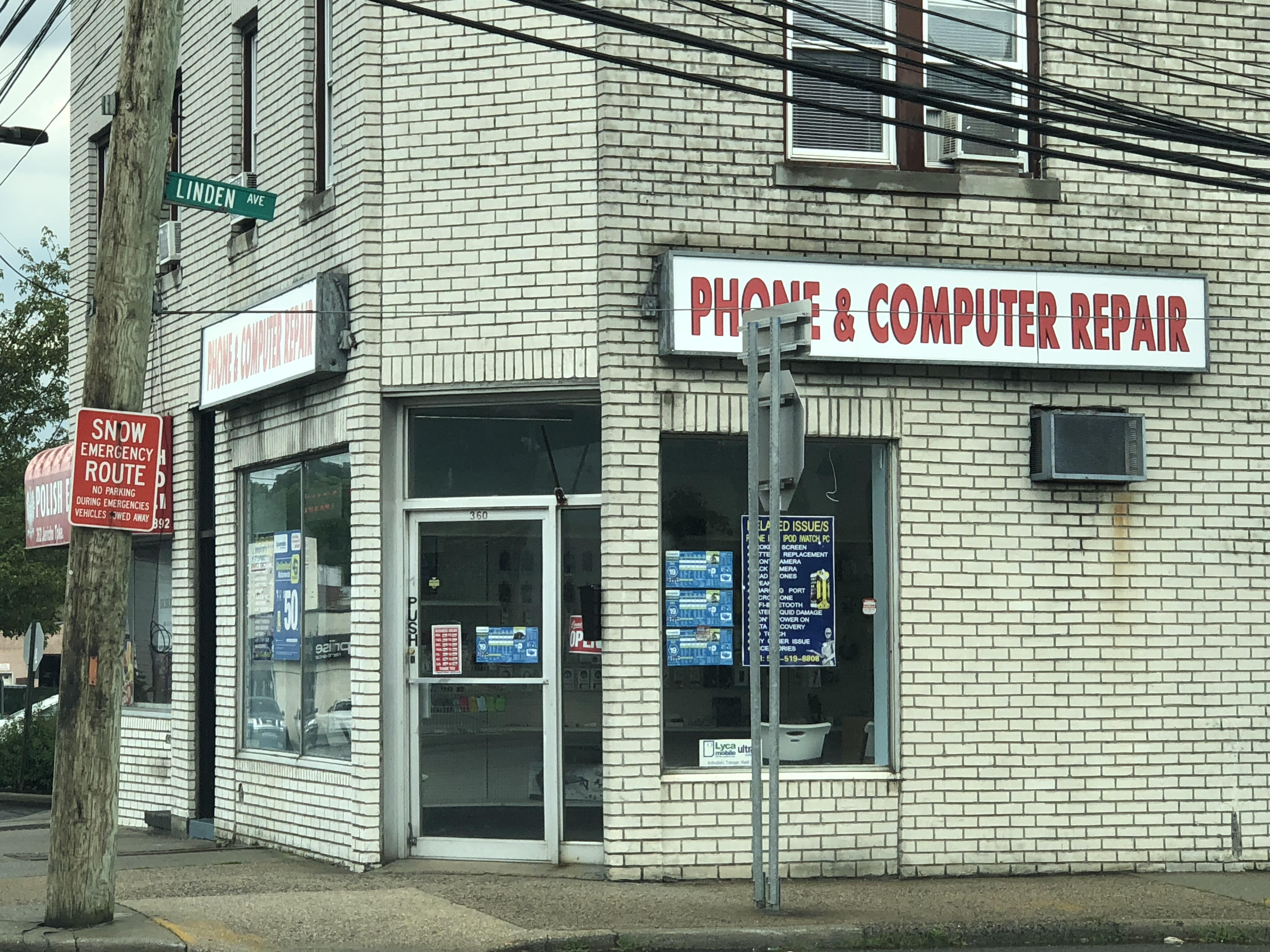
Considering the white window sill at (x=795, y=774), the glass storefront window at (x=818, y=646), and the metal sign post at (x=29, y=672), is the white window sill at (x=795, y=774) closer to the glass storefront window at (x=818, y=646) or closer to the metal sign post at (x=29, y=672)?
the glass storefront window at (x=818, y=646)

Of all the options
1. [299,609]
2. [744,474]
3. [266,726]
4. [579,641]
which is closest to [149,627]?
[266,726]

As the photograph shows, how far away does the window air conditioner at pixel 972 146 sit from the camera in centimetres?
1146

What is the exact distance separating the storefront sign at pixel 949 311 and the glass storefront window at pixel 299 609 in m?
3.02

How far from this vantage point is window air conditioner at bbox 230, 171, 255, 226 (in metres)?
13.2

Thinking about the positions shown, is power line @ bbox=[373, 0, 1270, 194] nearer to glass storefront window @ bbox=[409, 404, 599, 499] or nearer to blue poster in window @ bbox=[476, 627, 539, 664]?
glass storefront window @ bbox=[409, 404, 599, 499]

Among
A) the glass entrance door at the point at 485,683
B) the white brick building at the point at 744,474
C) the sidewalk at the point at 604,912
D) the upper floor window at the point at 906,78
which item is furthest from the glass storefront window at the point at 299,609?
the upper floor window at the point at 906,78

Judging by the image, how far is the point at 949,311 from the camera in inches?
435

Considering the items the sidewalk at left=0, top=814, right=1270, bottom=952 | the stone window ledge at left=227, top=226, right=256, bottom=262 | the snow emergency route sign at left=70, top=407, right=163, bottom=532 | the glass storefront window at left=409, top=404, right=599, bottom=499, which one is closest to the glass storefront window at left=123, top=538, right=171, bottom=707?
the stone window ledge at left=227, top=226, right=256, bottom=262

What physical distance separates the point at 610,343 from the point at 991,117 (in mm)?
2748

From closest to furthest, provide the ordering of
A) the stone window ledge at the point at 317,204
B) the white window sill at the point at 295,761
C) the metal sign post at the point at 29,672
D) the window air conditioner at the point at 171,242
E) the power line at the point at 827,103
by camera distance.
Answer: the power line at the point at 827,103, the white window sill at the point at 295,761, the stone window ledge at the point at 317,204, the window air conditioner at the point at 171,242, the metal sign post at the point at 29,672

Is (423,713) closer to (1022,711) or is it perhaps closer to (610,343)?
(610,343)

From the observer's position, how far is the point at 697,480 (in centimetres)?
1097

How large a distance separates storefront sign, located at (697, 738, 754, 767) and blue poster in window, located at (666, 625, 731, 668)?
1.70 feet

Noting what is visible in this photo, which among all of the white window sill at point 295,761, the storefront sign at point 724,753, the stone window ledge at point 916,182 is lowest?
the white window sill at point 295,761
